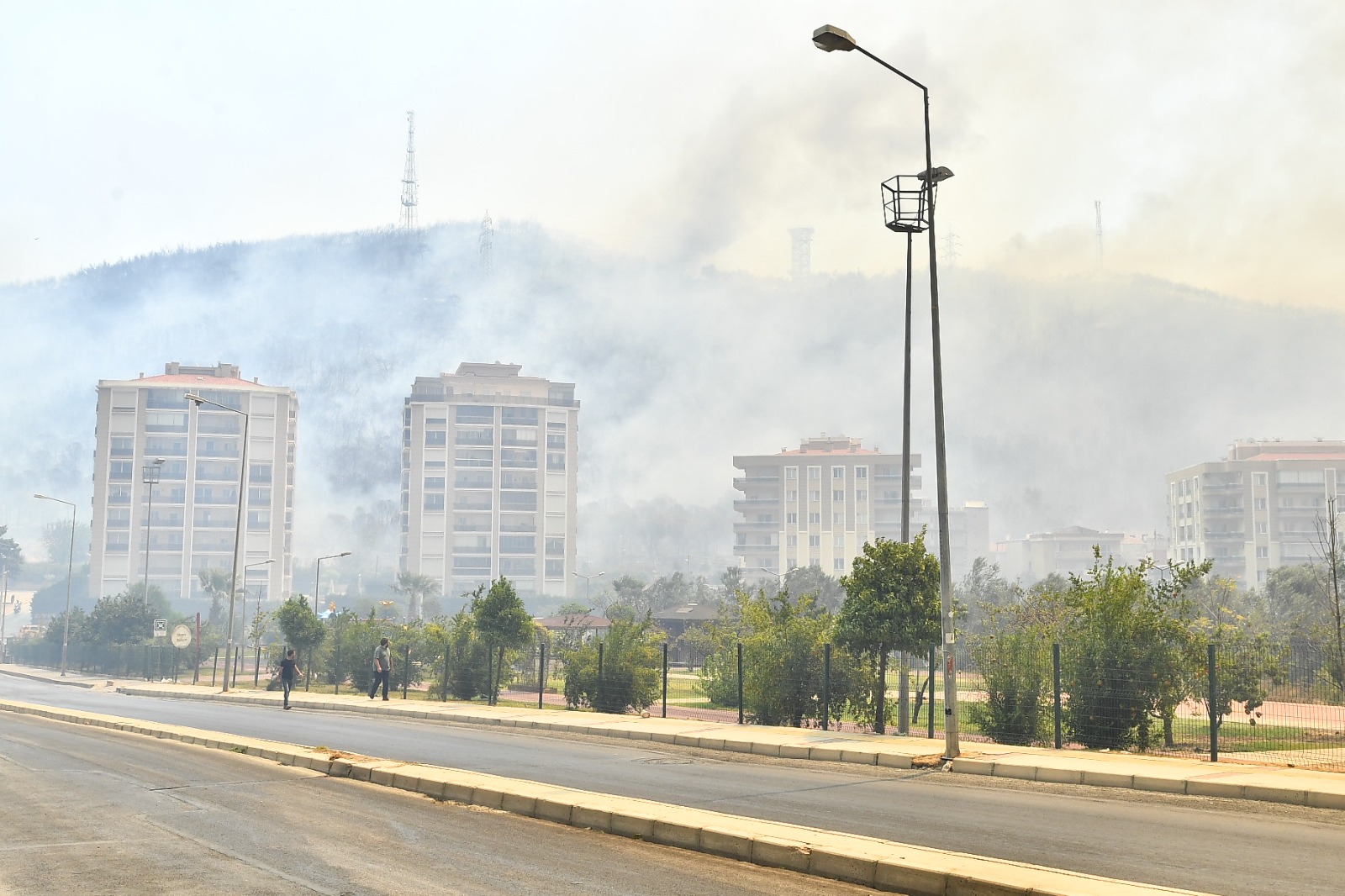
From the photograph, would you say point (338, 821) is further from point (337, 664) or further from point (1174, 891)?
point (337, 664)

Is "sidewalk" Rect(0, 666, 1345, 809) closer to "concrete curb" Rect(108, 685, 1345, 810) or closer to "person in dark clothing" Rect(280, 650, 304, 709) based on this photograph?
"concrete curb" Rect(108, 685, 1345, 810)

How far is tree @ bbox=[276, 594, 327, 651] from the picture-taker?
1929 inches

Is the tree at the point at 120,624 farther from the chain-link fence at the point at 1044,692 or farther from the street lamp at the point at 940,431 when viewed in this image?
the street lamp at the point at 940,431

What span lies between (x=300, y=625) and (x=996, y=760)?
123 feet

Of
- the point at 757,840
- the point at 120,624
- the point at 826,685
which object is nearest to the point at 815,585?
the point at 120,624

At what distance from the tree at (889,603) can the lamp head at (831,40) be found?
30.1ft

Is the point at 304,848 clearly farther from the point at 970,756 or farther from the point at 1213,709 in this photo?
the point at 1213,709

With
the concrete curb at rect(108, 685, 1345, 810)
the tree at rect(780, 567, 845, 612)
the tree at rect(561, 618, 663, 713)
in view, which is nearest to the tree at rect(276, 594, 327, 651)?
the tree at rect(561, 618, 663, 713)

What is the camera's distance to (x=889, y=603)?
23281mm

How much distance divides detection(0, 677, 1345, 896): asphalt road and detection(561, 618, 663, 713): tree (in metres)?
8.35

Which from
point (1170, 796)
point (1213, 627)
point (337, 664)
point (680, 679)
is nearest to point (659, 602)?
point (680, 679)

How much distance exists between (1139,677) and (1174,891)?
41.0 ft

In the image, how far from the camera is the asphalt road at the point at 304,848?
31.5ft

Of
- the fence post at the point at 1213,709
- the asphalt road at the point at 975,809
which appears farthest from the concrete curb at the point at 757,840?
the fence post at the point at 1213,709
